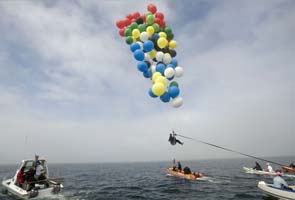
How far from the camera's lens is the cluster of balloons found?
1165 centimetres

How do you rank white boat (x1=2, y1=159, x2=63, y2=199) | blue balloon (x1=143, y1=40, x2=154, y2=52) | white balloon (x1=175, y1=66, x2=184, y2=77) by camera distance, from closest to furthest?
blue balloon (x1=143, y1=40, x2=154, y2=52) < white balloon (x1=175, y1=66, x2=184, y2=77) < white boat (x1=2, y1=159, x2=63, y2=199)

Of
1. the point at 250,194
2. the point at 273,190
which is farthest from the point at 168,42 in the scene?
the point at 250,194

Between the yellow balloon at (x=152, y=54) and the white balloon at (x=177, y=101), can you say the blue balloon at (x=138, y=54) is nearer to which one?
the yellow balloon at (x=152, y=54)

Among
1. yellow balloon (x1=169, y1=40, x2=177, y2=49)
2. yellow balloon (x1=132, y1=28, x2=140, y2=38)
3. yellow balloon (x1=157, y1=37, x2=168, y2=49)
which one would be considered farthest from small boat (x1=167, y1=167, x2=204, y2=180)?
yellow balloon (x1=132, y1=28, x2=140, y2=38)

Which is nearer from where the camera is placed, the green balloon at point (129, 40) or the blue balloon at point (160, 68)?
the blue balloon at point (160, 68)

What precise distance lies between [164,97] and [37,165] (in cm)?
1199

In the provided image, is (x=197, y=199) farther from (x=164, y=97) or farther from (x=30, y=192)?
(x=30, y=192)

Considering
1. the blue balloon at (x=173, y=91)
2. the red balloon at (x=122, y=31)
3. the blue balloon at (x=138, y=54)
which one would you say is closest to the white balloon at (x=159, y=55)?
the blue balloon at (x=138, y=54)

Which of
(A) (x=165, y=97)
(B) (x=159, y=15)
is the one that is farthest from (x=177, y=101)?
(B) (x=159, y=15)

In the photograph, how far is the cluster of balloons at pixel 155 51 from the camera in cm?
1165

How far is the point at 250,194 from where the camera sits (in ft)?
63.6

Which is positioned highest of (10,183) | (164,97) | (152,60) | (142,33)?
(142,33)

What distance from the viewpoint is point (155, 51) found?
12703 mm

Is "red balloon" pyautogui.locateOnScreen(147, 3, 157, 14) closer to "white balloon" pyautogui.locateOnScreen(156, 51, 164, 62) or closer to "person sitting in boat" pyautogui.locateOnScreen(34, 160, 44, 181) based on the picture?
"white balloon" pyautogui.locateOnScreen(156, 51, 164, 62)
